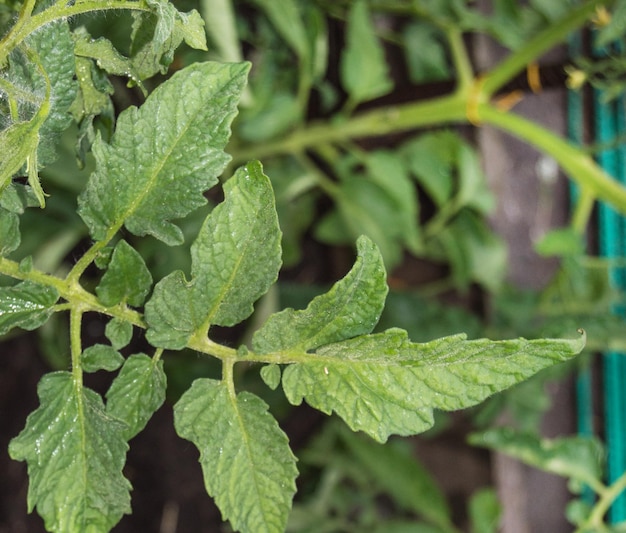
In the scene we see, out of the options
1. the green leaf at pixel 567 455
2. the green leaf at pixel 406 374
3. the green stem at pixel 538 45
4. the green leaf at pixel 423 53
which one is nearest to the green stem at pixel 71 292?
the green leaf at pixel 406 374

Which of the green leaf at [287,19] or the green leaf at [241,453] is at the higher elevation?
the green leaf at [287,19]

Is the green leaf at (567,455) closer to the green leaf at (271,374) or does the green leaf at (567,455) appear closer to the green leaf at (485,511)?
the green leaf at (485,511)

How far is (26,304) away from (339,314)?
20 centimetres

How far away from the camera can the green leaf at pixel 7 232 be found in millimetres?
503

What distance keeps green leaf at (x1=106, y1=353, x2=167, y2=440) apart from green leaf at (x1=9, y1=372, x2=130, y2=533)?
0.01 meters

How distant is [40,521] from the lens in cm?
156

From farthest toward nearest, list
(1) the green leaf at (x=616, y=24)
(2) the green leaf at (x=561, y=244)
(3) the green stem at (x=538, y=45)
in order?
(2) the green leaf at (x=561, y=244) → (3) the green stem at (x=538, y=45) → (1) the green leaf at (x=616, y=24)

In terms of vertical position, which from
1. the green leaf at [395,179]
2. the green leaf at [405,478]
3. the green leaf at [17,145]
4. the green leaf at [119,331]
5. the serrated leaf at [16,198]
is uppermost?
the green leaf at [17,145]

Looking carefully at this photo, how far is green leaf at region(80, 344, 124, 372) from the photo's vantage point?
0.52m

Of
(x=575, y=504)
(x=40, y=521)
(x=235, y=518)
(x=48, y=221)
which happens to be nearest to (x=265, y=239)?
(x=235, y=518)

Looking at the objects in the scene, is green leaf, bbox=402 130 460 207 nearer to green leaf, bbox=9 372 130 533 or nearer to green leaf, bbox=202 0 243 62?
green leaf, bbox=202 0 243 62

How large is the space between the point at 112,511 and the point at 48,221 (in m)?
0.92

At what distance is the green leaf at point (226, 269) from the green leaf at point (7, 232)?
99 mm

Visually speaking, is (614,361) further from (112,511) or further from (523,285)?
(112,511)
